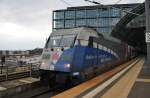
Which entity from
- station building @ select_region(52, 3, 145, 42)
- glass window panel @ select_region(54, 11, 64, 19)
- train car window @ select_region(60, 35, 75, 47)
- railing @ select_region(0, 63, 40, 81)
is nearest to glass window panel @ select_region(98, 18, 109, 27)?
station building @ select_region(52, 3, 145, 42)

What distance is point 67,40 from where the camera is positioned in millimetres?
14922

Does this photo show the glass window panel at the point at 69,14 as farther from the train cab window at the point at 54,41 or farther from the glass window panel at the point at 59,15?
the train cab window at the point at 54,41

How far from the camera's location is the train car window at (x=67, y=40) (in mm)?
14575

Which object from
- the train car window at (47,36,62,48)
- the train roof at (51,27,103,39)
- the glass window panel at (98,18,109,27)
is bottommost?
the train car window at (47,36,62,48)

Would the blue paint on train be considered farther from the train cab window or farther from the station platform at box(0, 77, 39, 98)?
the station platform at box(0, 77, 39, 98)

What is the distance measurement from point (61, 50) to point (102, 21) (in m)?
85.9

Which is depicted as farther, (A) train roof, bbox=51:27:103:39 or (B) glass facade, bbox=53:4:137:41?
(B) glass facade, bbox=53:4:137:41

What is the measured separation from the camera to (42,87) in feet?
53.7

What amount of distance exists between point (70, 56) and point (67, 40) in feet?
4.25

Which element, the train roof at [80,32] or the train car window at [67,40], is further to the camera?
the train roof at [80,32]

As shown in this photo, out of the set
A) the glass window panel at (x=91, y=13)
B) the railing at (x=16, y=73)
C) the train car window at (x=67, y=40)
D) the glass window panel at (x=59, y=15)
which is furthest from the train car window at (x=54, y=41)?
the glass window panel at (x=59, y=15)

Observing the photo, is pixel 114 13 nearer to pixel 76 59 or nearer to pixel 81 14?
pixel 81 14

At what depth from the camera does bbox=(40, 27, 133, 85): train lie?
45.9ft

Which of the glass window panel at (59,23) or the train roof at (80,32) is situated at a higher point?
the glass window panel at (59,23)
